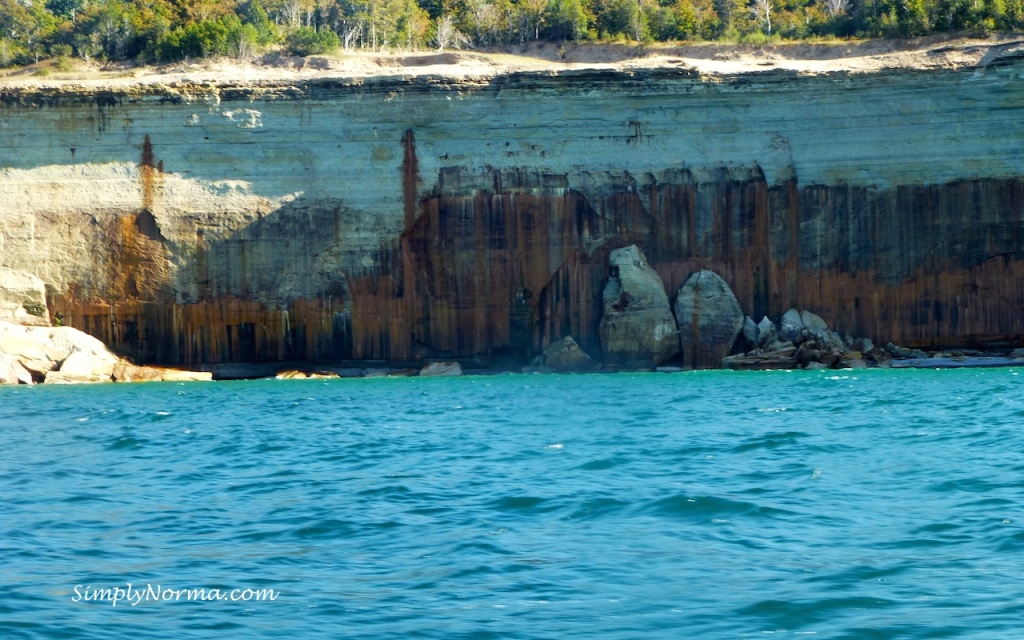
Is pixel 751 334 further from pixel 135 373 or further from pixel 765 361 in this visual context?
pixel 135 373

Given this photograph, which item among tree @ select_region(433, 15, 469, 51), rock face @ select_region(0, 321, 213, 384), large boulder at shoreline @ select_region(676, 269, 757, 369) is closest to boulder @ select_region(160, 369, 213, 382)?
rock face @ select_region(0, 321, 213, 384)

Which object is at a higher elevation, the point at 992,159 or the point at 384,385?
the point at 992,159

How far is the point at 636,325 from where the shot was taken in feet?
94.3

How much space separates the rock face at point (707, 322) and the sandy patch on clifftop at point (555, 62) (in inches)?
220

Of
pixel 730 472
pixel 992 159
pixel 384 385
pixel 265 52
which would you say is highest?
pixel 265 52

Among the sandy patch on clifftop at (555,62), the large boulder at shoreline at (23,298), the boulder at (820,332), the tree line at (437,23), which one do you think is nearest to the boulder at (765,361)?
the boulder at (820,332)

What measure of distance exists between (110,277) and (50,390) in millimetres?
6303

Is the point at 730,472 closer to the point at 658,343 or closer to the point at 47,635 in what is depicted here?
the point at 47,635

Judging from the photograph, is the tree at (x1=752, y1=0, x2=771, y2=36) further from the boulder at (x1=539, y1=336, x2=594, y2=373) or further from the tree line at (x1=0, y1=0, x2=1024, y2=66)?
the boulder at (x1=539, y1=336, x2=594, y2=373)

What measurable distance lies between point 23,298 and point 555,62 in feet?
55.1

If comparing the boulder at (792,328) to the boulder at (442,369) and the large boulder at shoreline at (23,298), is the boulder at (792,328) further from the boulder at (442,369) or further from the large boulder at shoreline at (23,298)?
the large boulder at shoreline at (23,298)

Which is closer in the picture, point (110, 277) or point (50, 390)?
point (50, 390)

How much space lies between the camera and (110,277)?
1180 inches

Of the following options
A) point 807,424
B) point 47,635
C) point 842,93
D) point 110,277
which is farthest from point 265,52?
point 47,635
